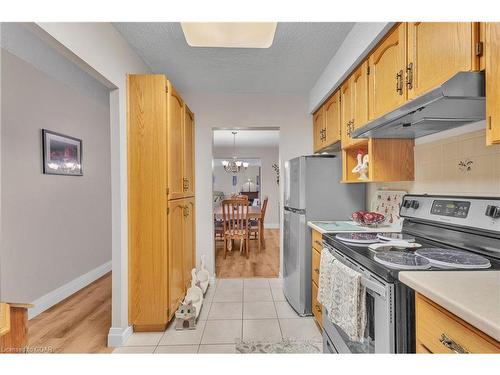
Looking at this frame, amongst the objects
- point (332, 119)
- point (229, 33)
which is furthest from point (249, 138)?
point (229, 33)

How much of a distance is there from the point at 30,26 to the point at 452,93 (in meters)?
1.75

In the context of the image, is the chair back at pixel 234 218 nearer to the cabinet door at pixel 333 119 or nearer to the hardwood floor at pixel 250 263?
the hardwood floor at pixel 250 263

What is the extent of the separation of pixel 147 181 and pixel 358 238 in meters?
1.56

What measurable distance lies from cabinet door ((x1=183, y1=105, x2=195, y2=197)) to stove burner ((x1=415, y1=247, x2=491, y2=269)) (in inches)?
79.7

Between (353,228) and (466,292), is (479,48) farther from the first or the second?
(353,228)

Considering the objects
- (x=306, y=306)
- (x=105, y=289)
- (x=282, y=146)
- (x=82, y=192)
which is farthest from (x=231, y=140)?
(x=306, y=306)

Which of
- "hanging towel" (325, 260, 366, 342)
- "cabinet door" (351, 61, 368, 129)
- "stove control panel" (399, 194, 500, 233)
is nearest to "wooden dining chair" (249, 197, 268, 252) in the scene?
"cabinet door" (351, 61, 368, 129)

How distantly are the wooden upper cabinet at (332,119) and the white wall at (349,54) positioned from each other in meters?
0.08

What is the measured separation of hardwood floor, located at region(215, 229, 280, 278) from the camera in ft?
11.2

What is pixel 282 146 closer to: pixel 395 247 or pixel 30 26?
pixel 395 247

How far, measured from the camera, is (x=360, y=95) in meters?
1.85


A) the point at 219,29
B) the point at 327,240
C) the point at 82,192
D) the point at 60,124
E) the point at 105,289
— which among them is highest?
the point at 219,29

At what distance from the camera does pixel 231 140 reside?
6.57 meters

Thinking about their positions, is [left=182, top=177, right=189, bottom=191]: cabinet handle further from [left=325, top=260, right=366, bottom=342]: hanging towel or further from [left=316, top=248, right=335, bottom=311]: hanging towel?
[left=325, top=260, right=366, bottom=342]: hanging towel
